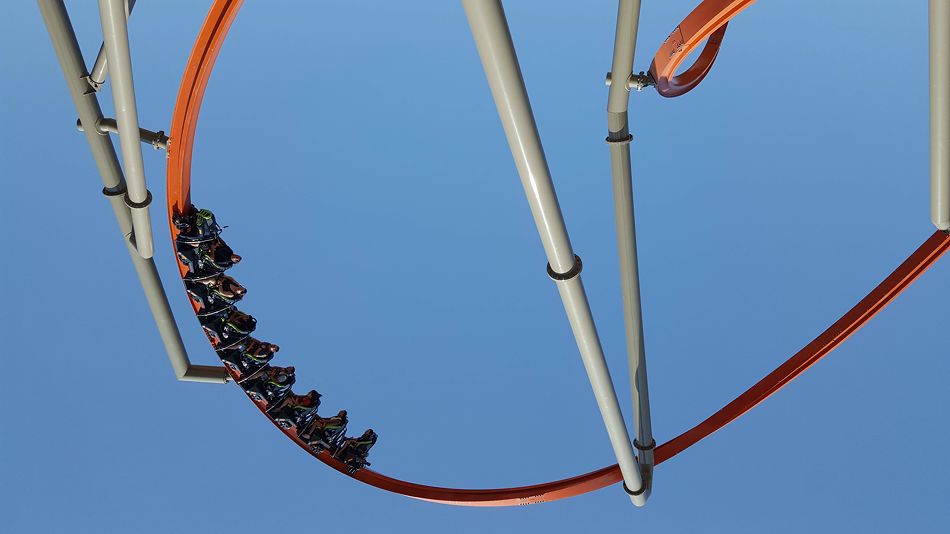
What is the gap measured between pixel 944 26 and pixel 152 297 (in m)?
4.92

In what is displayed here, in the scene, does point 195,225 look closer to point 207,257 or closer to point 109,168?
point 207,257

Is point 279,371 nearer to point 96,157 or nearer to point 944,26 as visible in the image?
point 96,157

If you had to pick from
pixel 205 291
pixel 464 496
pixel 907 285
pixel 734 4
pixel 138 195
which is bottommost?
pixel 907 285

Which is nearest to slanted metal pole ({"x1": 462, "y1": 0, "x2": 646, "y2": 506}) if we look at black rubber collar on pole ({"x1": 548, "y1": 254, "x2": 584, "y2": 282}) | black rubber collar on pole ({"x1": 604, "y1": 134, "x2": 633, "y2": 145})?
black rubber collar on pole ({"x1": 548, "y1": 254, "x2": 584, "y2": 282})

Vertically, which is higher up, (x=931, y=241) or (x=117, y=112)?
(x=117, y=112)

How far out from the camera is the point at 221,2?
6062 millimetres

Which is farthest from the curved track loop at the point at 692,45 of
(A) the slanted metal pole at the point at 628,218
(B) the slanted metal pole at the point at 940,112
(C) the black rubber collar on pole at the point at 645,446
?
(C) the black rubber collar on pole at the point at 645,446

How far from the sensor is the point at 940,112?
6309 millimetres

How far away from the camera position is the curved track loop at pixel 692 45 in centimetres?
625

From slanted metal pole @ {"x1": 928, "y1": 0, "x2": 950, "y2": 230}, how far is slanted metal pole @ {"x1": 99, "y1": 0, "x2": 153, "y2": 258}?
385 centimetres

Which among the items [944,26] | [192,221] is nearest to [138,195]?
A: [192,221]

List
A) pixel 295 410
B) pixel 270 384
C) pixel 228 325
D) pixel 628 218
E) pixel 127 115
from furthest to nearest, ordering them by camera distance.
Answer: pixel 295 410, pixel 270 384, pixel 228 325, pixel 628 218, pixel 127 115

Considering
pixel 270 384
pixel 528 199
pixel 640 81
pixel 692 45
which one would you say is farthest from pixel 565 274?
pixel 270 384

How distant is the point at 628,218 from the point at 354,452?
8.24ft
